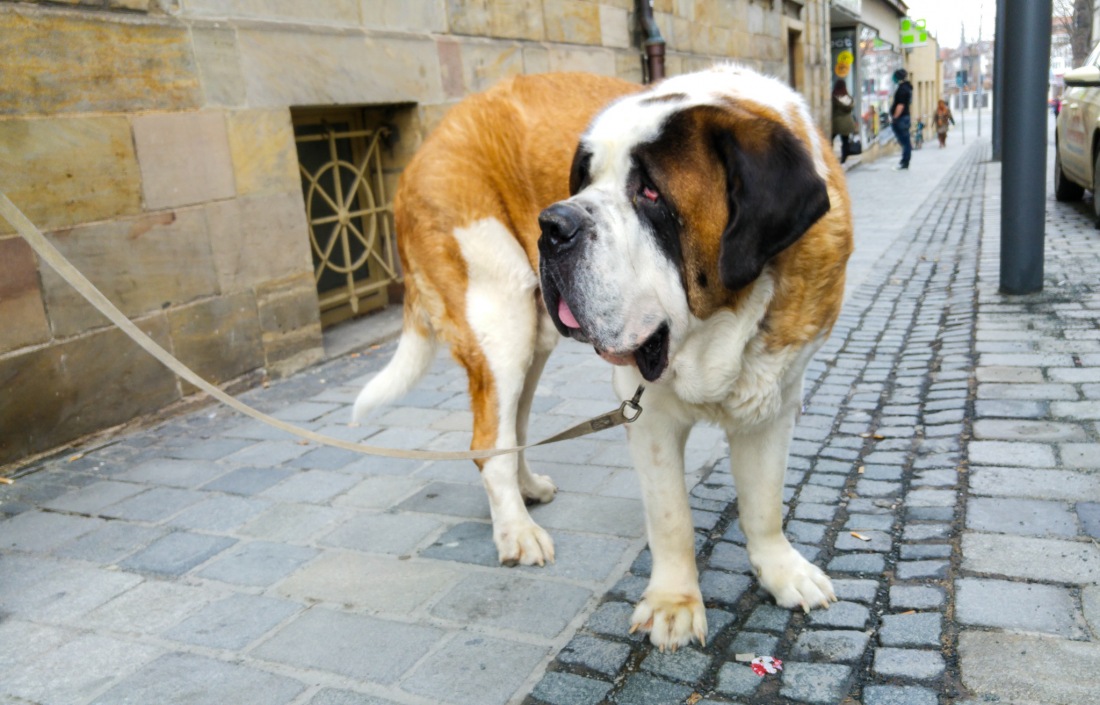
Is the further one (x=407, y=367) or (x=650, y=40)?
(x=650, y=40)

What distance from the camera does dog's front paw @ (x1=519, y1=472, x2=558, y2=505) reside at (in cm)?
363

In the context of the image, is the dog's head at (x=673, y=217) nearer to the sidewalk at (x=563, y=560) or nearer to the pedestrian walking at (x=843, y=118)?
the sidewalk at (x=563, y=560)

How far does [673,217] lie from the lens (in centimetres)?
217

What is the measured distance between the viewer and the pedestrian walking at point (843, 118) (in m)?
20.8

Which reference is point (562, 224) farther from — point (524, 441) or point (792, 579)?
point (524, 441)

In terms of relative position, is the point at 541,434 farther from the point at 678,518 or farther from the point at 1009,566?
the point at 1009,566

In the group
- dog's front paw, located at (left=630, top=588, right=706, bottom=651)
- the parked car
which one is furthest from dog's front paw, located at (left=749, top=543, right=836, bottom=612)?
the parked car

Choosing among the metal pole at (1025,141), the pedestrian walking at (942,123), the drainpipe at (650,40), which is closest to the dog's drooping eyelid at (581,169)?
the metal pole at (1025,141)

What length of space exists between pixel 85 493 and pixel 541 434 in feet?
6.66

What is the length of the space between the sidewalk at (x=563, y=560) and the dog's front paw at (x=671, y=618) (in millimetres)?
38

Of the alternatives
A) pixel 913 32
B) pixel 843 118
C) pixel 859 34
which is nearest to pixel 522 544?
pixel 843 118

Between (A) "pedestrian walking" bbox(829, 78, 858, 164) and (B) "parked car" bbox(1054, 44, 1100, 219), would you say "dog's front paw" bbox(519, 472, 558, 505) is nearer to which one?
(B) "parked car" bbox(1054, 44, 1100, 219)

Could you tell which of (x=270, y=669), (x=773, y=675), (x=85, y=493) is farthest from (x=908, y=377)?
(x=85, y=493)

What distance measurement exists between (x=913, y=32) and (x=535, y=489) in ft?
114
